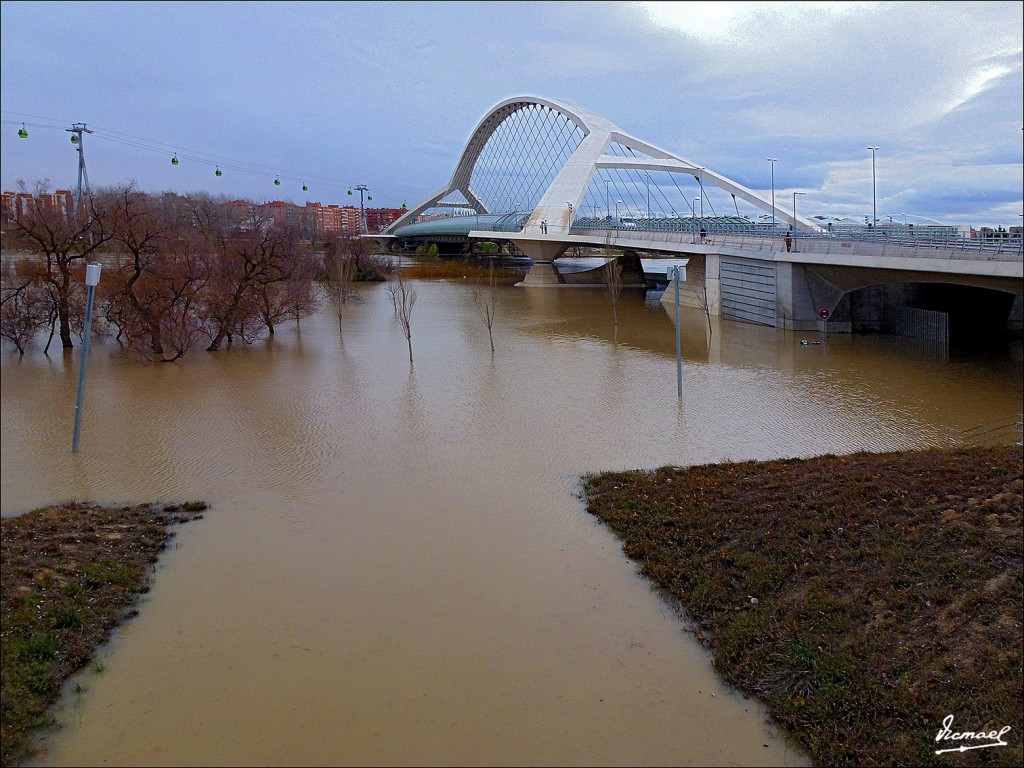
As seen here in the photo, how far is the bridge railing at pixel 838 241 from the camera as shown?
17.9 meters

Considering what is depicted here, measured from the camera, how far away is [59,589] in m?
7.15

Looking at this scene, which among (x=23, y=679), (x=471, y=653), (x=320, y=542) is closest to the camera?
(x=23, y=679)

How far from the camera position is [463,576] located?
7953 millimetres

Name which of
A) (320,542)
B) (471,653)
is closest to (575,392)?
(320,542)

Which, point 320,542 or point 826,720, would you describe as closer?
point 826,720

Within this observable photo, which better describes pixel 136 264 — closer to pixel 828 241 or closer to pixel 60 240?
pixel 60 240

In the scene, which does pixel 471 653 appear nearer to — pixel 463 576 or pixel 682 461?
pixel 463 576

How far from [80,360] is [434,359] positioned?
1268 cm

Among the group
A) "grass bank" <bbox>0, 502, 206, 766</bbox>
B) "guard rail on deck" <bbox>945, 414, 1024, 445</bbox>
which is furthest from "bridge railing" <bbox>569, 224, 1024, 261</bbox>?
"grass bank" <bbox>0, 502, 206, 766</bbox>

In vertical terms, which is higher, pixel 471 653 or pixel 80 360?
pixel 80 360

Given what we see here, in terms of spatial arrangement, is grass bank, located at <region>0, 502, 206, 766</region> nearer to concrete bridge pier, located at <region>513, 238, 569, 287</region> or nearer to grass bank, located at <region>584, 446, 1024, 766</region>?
grass bank, located at <region>584, 446, 1024, 766</region>

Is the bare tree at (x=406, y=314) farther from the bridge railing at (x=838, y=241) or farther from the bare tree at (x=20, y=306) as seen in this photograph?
the bare tree at (x=20, y=306)

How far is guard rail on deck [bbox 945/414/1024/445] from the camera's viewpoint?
12.5 m

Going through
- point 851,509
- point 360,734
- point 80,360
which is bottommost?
point 360,734
